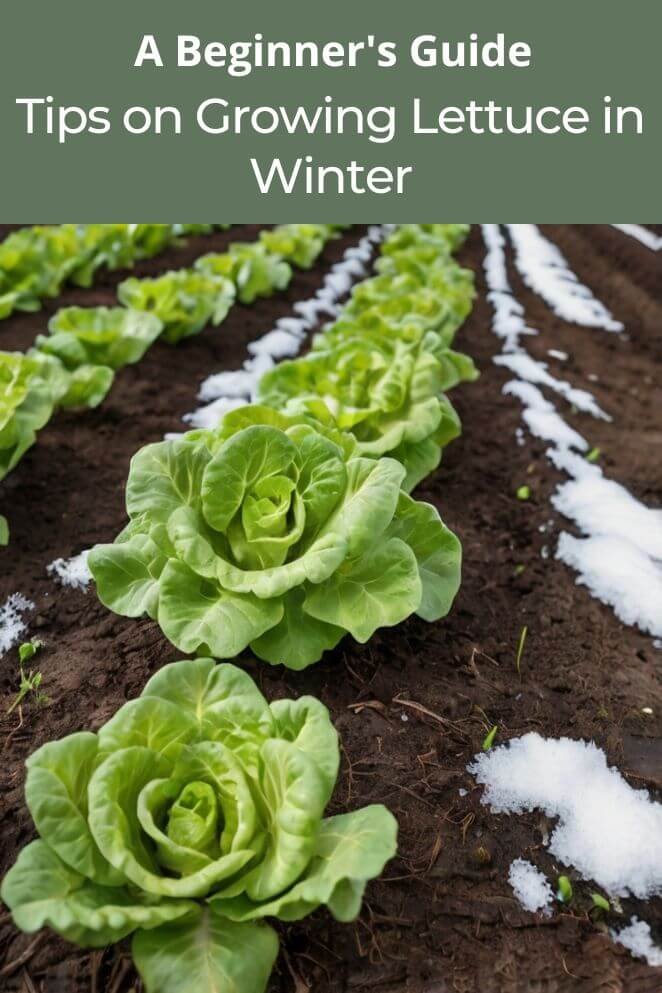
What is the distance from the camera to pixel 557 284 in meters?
9.91

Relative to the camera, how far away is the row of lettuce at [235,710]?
1.76 meters

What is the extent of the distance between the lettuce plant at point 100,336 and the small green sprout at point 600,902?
13.7 feet

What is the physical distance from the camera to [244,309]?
288 inches

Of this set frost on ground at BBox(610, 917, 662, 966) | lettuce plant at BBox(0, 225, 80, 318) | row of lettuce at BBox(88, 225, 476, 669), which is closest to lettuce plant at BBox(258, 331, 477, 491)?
row of lettuce at BBox(88, 225, 476, 669)

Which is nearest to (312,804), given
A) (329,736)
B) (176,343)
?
(329,736)

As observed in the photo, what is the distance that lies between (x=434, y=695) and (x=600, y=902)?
34.3 inches

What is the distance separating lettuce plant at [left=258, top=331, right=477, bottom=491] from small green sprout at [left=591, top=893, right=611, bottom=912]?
190 centimetres

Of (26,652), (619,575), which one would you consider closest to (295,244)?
(619,575)

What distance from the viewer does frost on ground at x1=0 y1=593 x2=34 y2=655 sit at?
307 centimetres

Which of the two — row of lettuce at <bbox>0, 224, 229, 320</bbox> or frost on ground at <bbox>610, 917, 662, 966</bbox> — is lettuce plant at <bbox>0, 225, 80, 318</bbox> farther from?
frost on ground at <bbox>610, 917, 662, 966</bbox>

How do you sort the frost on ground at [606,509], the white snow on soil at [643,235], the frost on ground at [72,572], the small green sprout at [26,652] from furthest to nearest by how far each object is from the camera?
the white snow on soil at [643,235], the frost on ground at [606,509], the frost on ground at [72,572], the small green sprout at [26,652]

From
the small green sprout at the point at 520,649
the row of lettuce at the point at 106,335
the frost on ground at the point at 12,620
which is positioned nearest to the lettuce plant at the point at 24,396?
the row of lettuce at the point at 106,335

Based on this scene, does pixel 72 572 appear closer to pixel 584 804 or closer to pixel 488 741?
pixel 488 741

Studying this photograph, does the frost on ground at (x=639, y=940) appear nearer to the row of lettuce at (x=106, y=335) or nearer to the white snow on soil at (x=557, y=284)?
the row of lettuce at (x=106, y=335)
